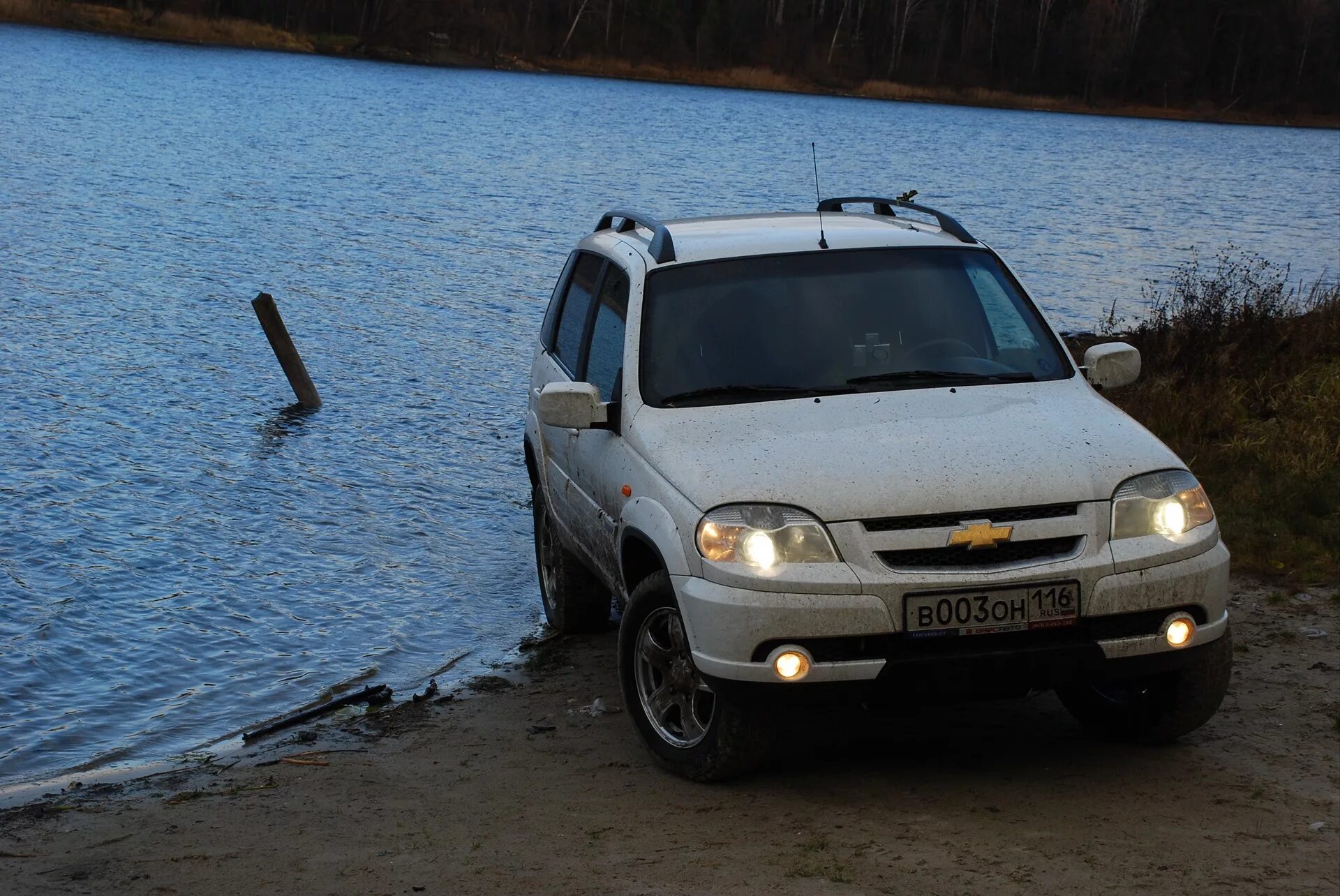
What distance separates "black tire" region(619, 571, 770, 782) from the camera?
16.9 feet

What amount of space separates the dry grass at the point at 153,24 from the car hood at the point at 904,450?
77219 millimetres

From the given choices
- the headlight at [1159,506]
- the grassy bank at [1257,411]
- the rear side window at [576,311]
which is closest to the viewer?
the headlight at [1159,506]

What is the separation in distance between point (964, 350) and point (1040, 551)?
51.1 inches

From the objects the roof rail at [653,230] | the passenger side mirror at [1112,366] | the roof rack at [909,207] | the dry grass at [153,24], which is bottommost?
the passenger side mirror at [1112,366]

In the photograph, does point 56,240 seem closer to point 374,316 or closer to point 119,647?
point 374,316

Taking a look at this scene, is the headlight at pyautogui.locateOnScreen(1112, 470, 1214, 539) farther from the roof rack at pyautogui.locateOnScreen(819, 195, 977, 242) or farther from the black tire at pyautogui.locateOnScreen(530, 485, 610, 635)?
the black tire at pyautogui.locateOnScreen(530, 485, 610, 635)

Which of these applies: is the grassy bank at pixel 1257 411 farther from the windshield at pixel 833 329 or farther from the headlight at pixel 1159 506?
the headlight at pixel 1159 506

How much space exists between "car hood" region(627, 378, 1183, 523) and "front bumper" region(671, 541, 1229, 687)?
0.96 ft

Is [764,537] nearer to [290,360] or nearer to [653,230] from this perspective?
[653,230]

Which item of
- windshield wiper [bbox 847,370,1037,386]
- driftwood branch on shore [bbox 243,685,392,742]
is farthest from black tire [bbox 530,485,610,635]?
windshield wiper [bbox 847,370,1037,386]

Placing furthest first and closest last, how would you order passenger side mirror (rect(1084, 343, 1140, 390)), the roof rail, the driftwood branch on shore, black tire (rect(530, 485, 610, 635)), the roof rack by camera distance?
black tire (rect(530, 485, 610, 635)) < the driftwood branch on shore < the roof rack < the roof rail < passenger side mirror (rect(1084, 343, 1140, 390))

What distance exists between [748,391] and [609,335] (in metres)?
1.00

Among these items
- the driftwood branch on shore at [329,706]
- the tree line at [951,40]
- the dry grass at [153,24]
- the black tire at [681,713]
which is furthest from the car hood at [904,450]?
the tree line at [951,40]

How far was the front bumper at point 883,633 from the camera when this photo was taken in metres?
4.82
